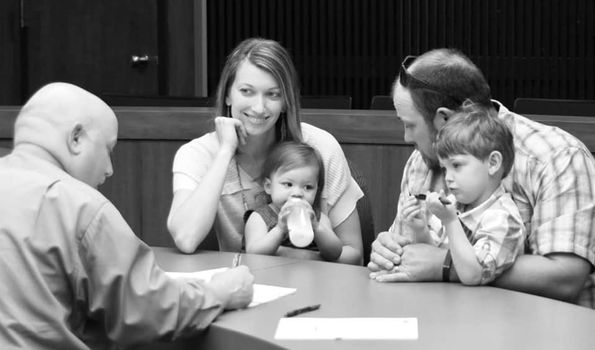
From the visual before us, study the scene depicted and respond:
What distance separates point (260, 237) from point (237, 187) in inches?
12.4

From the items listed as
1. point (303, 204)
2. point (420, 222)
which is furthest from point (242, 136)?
point (420, 222)

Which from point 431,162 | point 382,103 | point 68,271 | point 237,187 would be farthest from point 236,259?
point 382,103

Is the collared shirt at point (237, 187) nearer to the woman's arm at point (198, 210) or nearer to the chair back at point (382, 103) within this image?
the woman's arm at point (198, 210)

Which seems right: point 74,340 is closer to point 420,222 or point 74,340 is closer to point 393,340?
point 393,340

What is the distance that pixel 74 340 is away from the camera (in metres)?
2.32

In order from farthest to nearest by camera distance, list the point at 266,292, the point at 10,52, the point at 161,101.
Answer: the point at 10,52 < the point at 161,101 < the point at 266,292

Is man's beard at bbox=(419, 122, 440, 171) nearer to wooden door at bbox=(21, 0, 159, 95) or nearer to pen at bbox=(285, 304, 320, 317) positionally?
pen at bbox=(285, 304, 320, 317)

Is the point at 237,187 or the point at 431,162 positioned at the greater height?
Answer: the point at 431,162

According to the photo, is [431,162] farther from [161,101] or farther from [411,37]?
[411,37]

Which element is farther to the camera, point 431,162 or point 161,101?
point 161,101

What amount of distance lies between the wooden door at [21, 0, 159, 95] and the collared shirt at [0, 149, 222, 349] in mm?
5744

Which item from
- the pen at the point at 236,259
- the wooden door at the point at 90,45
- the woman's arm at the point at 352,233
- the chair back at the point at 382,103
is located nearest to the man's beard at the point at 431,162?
the woman's arm at the point at 352,233

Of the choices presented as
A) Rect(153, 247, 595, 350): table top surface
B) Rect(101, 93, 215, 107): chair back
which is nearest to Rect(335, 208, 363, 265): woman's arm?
Rect(153, 247, 595, 350): table top surface

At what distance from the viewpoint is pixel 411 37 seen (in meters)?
8.22
